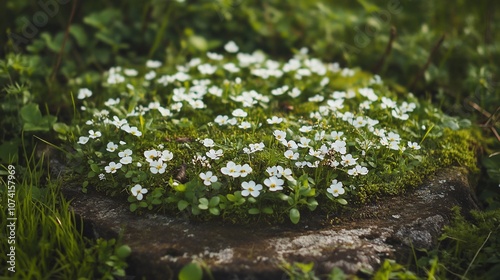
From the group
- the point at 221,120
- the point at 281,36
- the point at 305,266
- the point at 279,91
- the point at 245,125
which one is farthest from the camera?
the point at 281,36

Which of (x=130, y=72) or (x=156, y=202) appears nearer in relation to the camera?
(x=156, y=202)

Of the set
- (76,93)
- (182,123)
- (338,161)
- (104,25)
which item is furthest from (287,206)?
(104,25)

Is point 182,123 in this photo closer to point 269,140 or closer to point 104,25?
point 269,140

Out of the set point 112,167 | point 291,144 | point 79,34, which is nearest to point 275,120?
point 291,144

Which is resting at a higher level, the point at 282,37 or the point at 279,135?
the point at 282,37

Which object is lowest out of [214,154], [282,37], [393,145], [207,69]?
[214,154]

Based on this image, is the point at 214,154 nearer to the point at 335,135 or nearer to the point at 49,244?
the point at 335,135

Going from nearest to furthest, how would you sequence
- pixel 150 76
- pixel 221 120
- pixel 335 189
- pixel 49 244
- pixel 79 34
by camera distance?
1. pixel 49 244
2. pixel 335 189
3. pixel 221 120
4. pixel 150 76
5. pixel 79 34
